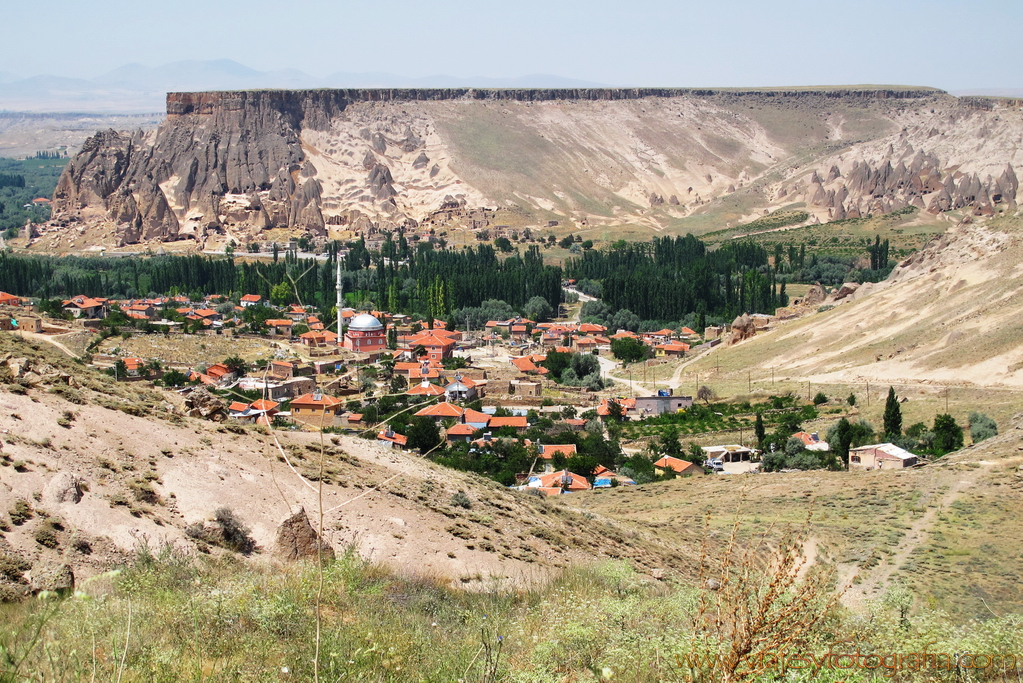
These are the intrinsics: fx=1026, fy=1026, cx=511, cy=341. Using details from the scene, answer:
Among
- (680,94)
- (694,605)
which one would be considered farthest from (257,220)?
(694,605)

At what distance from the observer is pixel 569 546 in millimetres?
13328

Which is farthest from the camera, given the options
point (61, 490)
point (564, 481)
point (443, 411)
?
point (443, 411)

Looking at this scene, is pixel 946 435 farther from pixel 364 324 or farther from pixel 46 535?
pixel 364 324

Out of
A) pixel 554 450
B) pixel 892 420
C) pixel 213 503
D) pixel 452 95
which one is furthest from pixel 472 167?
pixel 213 503

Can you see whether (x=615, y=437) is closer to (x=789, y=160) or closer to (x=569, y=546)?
(x=569, y=546)

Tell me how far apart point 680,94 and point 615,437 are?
136m

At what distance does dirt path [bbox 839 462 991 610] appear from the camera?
483 inches

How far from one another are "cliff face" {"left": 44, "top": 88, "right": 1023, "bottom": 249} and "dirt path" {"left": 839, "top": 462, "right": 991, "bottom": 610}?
98.5 metres

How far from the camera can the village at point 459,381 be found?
29984 millimetres

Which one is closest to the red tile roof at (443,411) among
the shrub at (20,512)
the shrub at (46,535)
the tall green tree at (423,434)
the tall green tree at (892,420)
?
the tall green tree at (423,434)

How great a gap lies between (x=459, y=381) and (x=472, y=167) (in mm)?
84881

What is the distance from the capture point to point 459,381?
4628cm

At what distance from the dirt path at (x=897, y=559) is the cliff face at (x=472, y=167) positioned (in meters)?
98.5

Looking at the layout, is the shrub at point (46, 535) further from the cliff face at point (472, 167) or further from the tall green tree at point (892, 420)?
the cliff face at point (472, 167)
